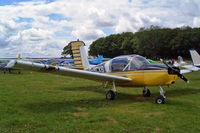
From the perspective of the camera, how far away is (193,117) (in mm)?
5461

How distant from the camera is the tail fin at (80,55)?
453 inches

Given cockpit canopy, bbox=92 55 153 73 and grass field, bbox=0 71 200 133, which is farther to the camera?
cockpit canopy, bbox=92 55 153 73

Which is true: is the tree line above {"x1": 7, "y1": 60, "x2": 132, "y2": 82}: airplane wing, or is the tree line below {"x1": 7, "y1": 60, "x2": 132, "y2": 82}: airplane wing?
above

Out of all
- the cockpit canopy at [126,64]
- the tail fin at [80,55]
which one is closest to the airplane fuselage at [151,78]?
the cockpit canopy at [126,64]

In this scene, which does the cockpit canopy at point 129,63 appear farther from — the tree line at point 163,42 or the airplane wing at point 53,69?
the tree line at point 163,42

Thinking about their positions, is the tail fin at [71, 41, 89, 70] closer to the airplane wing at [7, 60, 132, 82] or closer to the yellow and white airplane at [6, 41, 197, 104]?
the yellow and white airplane at [6, 41, 197, 104]

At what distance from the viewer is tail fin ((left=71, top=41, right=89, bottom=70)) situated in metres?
11.5

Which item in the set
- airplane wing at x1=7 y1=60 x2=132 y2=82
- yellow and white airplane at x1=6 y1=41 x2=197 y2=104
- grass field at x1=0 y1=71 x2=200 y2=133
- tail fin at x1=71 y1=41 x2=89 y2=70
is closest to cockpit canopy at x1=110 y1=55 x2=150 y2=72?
yellow and white airplane at x1=6 y1=41 x2=197 y2=104

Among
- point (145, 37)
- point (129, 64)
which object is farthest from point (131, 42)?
point (129, 64)

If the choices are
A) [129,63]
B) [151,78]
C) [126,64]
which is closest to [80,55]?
[126,64]

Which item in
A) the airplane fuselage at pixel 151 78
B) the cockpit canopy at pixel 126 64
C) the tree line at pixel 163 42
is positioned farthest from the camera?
the tree line at pixel 163 42

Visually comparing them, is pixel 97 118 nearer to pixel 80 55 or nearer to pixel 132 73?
pixel 132 73

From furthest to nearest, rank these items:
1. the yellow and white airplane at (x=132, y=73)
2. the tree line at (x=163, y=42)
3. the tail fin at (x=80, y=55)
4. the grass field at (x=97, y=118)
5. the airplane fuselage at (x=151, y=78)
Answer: the tree line at (x=163, y=42), the tail fin at (x=80, y=55), the airplane fuselage at (x=151, y=78), the yellow and white airplane at (x=132, y=73), the grass field at (x=97, y=118)

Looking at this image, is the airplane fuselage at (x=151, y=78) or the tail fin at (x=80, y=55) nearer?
the airplane fuselage at (x=151, y=78)
